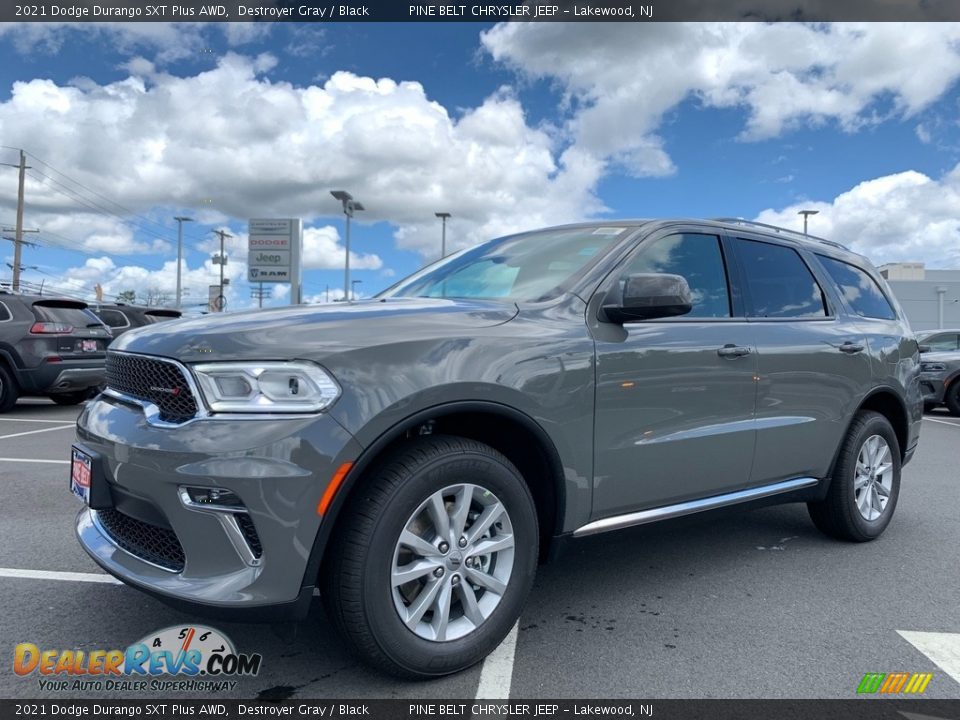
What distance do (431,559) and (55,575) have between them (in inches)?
89.1

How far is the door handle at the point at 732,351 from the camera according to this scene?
11.3 feet

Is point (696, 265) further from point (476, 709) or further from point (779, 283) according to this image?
point (476, 709)

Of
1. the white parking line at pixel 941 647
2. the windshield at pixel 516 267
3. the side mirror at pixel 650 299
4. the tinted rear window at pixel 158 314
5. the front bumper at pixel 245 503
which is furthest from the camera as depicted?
the tinted rear window at pixel 158 314

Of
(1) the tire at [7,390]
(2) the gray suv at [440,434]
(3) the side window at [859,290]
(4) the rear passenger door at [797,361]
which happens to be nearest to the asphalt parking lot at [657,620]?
(2) the gray suv at [440,434]

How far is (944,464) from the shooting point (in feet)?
24.1

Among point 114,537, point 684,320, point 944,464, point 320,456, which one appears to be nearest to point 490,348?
point 320,456

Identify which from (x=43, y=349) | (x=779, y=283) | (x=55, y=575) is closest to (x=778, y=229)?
(x=779, y=283)

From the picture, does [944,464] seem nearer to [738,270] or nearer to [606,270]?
[738,270]

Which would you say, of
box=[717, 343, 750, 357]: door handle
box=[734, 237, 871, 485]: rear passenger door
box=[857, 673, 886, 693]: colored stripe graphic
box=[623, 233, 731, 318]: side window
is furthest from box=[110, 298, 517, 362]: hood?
box=[857, 673, 886, 693]: colored stripe graphic

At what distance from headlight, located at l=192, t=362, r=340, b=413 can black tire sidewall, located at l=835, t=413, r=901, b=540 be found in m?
3.30

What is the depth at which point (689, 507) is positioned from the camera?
3.32 m

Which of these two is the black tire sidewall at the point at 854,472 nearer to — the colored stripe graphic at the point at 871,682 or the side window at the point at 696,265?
the side window at the point at 696,265

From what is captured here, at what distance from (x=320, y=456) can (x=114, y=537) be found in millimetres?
1045

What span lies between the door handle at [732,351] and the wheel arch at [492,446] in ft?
3.77
